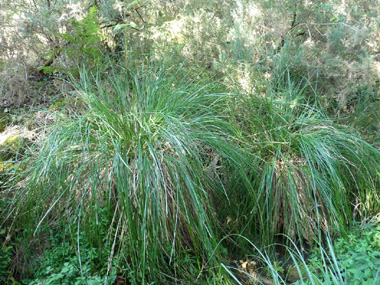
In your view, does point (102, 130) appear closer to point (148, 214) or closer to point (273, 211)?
point (148, 214)

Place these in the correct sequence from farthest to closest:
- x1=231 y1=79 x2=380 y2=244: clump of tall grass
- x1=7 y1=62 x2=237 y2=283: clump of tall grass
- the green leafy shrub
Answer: x1=231 y1=79 x2=380 y2=244: clump of tall grass < x1=7 y1=62 x2=237 y2=283: clump of tall grass < the green leafy shrub

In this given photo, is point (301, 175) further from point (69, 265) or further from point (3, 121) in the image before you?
point (3, 121)

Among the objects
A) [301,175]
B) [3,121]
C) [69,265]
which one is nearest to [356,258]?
[301,175]

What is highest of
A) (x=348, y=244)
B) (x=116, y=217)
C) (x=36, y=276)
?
(x=116, y=217)

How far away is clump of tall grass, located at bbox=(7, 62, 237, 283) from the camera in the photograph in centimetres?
212

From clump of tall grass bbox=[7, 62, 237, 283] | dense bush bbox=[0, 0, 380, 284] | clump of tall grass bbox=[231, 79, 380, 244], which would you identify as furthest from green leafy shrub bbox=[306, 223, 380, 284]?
clump of tall grass bbox=[7, 62, 237, 283]

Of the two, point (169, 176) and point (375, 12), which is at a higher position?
Result: point (375, 12)


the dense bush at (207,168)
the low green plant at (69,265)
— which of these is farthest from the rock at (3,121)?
the low green plant at (69,265)

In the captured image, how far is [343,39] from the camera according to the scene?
381 cm

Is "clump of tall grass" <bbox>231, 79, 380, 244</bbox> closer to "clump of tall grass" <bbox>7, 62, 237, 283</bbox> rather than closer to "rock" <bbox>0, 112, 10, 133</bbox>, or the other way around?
"clump of tall grass" <bbox>7, 62, 237, 283</bbox>

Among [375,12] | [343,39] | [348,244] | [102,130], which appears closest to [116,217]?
[102,130]

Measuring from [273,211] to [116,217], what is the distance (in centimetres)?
124

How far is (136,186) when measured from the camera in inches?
89.1

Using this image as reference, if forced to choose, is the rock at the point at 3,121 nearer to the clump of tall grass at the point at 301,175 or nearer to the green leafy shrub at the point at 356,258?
the clump of tall grass at the point at 301,175
